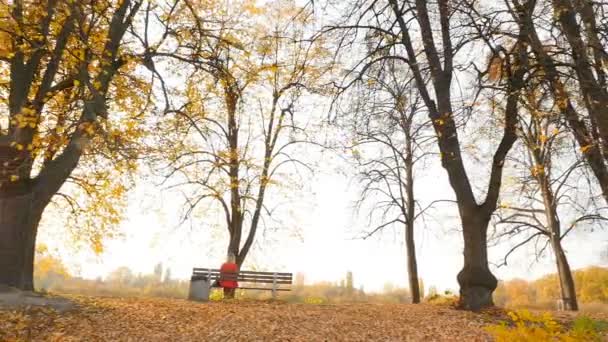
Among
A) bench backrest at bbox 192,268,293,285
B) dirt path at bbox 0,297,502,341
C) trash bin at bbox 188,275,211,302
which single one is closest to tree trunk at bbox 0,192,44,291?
dirt path at bbox 0,297,502,341

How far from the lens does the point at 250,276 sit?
14008mm

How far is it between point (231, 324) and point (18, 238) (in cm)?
490

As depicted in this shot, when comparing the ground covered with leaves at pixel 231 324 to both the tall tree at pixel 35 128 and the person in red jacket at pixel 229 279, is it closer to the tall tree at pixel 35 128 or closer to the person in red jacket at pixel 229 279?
the tall tree at pixel 35 128

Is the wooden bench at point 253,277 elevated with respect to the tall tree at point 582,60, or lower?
lower

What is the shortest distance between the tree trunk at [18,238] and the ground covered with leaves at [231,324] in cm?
132

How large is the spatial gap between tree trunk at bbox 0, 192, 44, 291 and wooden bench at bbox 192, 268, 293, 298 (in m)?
5.13

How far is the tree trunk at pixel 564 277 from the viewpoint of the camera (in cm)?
1408

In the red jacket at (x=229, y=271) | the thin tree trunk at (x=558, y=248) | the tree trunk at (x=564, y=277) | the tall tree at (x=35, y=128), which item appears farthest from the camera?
the thin tree trunk at (x=558, y=248)

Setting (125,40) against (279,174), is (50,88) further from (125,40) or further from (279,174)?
(279,174)

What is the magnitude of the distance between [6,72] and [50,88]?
1887 mm

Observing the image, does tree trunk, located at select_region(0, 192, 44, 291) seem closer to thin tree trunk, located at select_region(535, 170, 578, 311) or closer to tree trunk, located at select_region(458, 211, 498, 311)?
tree trunk, located at select_region(458, 211, 498, 311)

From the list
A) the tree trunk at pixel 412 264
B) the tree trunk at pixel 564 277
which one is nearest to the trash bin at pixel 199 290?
the tree trunk at pixel 412 264

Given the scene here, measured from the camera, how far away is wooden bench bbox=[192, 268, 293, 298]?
1359 centimetres

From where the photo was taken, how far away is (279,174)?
15.8 m
